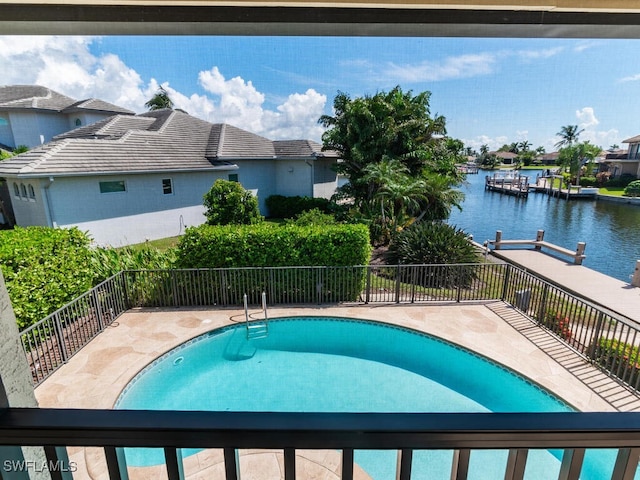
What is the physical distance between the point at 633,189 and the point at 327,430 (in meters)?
2.20

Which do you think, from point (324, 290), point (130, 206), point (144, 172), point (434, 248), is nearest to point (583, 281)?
point (434, 248)

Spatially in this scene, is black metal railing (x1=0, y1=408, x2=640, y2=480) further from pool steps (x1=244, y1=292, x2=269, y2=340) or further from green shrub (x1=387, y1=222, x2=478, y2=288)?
green shrub (x1=387, y1=222, x2=478, y2=288)

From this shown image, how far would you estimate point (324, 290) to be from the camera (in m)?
7.32

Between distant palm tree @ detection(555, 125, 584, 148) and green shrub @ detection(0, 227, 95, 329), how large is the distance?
6.48 m

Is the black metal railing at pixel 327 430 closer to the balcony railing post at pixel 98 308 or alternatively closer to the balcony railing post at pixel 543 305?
the balcony railing post at pixel 98 308

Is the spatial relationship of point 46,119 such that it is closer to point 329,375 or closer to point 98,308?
point 98,308

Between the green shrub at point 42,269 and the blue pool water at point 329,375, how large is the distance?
193 centimetres

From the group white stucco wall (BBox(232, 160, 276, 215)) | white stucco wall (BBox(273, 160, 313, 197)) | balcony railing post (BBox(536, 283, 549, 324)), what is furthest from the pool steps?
white stucco wall (BBox(273, 160, 313, 197))

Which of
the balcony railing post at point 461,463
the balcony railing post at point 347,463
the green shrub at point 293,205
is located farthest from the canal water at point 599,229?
the green shrub at point 293,205

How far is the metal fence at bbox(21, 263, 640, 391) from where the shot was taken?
5941 mm

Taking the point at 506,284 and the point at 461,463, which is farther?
the point at 506,284

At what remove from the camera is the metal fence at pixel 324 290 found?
5.94m

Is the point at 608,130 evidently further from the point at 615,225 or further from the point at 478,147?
the point at 615,225

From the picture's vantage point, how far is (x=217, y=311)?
6906 mm
